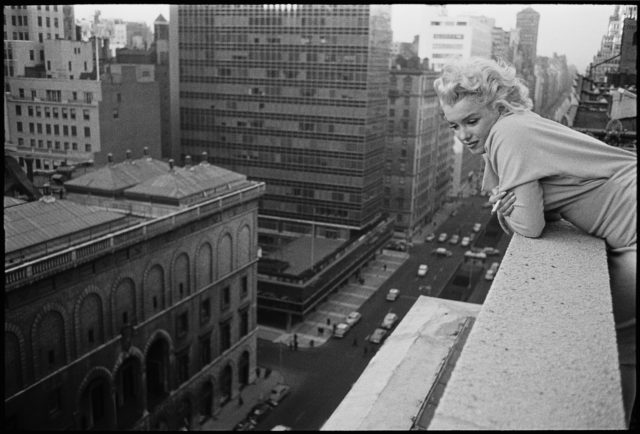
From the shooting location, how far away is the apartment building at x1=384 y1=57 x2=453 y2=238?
60438 mm

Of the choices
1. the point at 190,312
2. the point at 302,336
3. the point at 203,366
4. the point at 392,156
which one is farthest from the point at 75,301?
the point at 392,156

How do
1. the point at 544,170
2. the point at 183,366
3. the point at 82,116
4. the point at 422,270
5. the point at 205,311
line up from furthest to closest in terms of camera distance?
the point at 422,270 → the point at 82,116 → the point at 205,311 → the point at 183,366 → the point at 544,170

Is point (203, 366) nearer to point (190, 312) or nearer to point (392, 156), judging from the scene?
point (190, 312)

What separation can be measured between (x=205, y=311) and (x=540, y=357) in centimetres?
2744

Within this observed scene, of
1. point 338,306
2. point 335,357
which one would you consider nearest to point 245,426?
point 335,357

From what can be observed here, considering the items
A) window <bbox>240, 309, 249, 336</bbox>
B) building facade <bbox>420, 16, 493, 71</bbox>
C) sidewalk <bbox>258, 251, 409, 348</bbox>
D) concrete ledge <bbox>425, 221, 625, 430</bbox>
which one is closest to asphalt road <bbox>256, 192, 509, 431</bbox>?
sidewalk <bbox>258, 251, 409, 348</bbox>

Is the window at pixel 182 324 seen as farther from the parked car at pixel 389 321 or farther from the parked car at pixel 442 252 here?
the parked car at pixel 442 252

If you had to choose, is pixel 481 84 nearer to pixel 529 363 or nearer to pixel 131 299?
pixel 529 363

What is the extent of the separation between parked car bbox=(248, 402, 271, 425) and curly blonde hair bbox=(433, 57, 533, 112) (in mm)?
26094

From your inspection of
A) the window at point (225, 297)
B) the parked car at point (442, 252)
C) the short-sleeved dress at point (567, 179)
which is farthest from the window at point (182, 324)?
the parked car at point (442, 252)

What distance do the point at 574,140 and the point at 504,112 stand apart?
1.55 feet

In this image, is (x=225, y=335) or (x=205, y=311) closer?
(x=205, y=311)

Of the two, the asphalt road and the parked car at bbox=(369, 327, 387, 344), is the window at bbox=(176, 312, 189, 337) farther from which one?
the parked car at bbox=(369, 327, 387, 344)

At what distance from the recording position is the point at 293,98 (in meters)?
52.2
